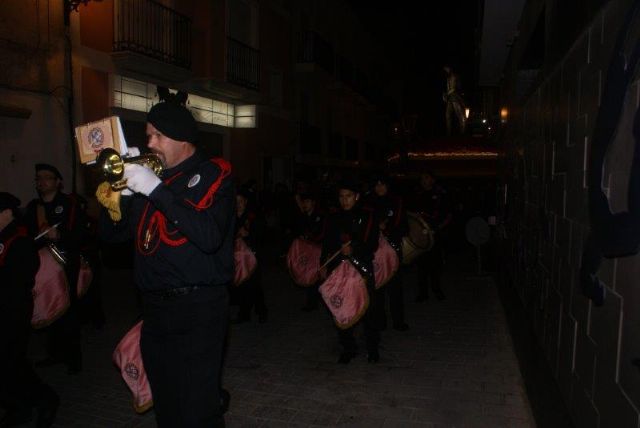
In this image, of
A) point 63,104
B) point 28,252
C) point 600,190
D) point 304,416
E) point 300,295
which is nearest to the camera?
point 600,190

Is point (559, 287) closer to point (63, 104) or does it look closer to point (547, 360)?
point (547, 360)

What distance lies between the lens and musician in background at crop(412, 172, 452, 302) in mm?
8953

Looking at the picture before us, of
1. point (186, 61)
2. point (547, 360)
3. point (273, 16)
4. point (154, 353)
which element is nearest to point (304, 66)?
point (273, 16)

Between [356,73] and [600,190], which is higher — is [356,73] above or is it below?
above

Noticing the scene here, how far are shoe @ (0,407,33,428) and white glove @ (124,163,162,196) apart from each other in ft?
8.68

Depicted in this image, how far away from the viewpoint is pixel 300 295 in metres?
9.45

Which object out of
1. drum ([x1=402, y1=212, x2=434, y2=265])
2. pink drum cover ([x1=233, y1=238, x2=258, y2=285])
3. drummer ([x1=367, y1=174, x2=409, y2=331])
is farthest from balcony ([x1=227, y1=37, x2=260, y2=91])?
drummer ([x1=367, y1=174, x2=409, y2=331])

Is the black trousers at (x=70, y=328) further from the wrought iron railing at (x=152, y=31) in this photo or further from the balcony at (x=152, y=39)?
the wrought iron railing at (x=152, y=31)

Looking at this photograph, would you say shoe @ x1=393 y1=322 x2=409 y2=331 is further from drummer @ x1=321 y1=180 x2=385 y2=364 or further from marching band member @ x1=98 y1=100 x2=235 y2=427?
marching band member @ x1=98 y1=100 x2=235 y2=427

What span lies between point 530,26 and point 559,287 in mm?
4121

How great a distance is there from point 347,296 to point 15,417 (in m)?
2.91

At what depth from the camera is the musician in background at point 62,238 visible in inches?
220

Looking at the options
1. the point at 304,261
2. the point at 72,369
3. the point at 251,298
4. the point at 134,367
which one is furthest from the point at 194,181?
the point at 304,261

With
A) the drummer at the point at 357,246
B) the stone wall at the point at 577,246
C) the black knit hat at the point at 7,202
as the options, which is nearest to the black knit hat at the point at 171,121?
the black knit hat at the point at 7,202
